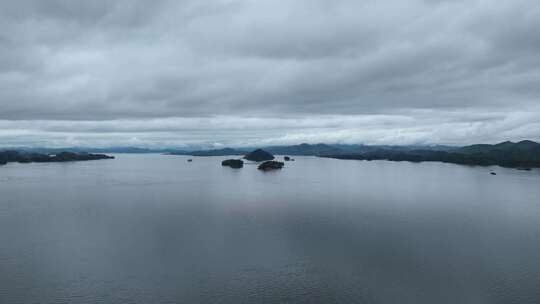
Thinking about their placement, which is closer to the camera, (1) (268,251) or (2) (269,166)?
(1) (268,251)

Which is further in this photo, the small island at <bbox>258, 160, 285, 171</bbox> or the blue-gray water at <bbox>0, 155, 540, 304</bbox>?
the small island at <bbox>258, 160, 285, 171</bbox>

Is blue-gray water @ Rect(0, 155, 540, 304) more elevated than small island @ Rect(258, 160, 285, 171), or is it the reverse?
small island @ Rect(258, 160, 285, 171)

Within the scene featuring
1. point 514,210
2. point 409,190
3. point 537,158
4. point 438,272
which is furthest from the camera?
point 537,158

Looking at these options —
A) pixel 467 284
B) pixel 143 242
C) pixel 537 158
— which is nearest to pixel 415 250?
pixel 467 284

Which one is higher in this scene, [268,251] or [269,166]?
[269,166]

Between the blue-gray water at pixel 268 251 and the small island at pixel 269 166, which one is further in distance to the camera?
the small island at pixel 269 166

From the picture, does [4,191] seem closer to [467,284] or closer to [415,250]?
[415,250]

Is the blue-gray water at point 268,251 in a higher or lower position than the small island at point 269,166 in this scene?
lower

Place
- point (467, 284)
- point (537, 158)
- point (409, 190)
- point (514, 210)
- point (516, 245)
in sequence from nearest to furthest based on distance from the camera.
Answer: point (467, 284) → point (516, 245) → point (514, 210) → point (409, 190) → point (537, 158)
